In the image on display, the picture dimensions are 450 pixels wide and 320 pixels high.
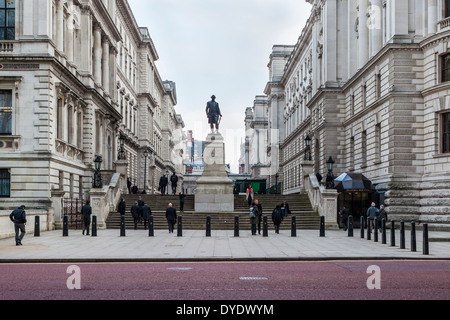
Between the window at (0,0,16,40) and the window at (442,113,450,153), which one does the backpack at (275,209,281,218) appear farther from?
the window at (0,0,16,40)

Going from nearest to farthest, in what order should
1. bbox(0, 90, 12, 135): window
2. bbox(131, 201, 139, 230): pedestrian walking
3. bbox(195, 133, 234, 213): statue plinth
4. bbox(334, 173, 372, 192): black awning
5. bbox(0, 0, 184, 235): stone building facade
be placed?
bbox(131, 201, 139, 230): pedestrian walking
bbox(0, 0, 184, 235): stone building facade
bbox(0, 90, 12, 135): window
bbox(334, 173, 372, 192): black awning
bbox(195, 133, 234, 213): statue plinth

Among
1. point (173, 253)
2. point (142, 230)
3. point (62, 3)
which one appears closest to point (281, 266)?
point (173, 253)

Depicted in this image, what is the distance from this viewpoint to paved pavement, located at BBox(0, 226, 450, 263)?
18219 mm

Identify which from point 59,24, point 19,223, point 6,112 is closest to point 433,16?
point 59,24

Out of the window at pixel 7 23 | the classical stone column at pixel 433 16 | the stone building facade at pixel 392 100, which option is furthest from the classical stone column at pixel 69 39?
the classical stone column at pixel 433 16

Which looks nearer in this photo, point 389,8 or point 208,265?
point 208,265

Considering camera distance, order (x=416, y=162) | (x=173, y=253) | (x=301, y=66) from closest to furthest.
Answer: (x=173, y=253) < (x=416, y=162) < (x=301, y=66)

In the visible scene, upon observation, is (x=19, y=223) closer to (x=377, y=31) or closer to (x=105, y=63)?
(x=377, y=31)

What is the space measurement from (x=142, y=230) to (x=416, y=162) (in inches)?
653

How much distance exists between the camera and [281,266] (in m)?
16.2

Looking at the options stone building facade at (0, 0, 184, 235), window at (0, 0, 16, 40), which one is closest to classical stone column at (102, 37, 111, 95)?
stone building facade at (0, 0, 184, 235)

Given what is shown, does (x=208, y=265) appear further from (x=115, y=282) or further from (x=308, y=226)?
(x=308, y=226)

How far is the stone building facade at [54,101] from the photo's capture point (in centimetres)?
3491

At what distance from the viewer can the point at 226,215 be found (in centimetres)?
3591
